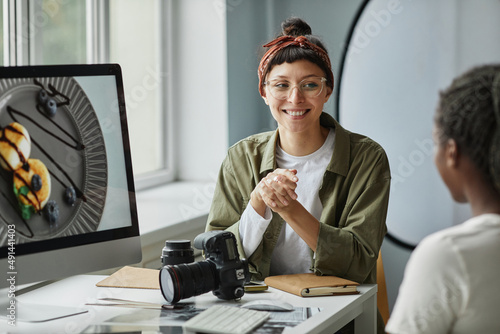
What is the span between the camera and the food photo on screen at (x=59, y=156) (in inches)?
54.5

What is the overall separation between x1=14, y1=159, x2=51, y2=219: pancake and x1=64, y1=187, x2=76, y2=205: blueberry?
0.15 ft

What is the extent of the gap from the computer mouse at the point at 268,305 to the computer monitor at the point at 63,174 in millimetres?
Answer: 303

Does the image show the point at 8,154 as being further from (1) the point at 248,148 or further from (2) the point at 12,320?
(1) the point at 248,148

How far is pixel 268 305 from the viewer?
1.54 m

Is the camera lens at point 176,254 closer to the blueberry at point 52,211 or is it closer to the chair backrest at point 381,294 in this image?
the blueberry at point 52,211

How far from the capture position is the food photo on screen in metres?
1.38

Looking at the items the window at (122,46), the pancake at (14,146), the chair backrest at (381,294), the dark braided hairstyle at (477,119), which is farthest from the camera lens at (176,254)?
the window at (122,46)

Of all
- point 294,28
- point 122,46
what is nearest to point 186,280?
point 294,28

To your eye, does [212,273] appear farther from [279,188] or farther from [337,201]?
[337,201]

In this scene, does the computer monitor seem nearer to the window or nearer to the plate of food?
the plate of food

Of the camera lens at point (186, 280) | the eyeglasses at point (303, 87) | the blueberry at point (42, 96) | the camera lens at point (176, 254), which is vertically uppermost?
the eyeglasses at point (303, 87)

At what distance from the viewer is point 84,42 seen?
2.55 metres

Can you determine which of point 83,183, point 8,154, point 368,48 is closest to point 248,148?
point 83,183

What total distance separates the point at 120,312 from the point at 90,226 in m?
0.21
